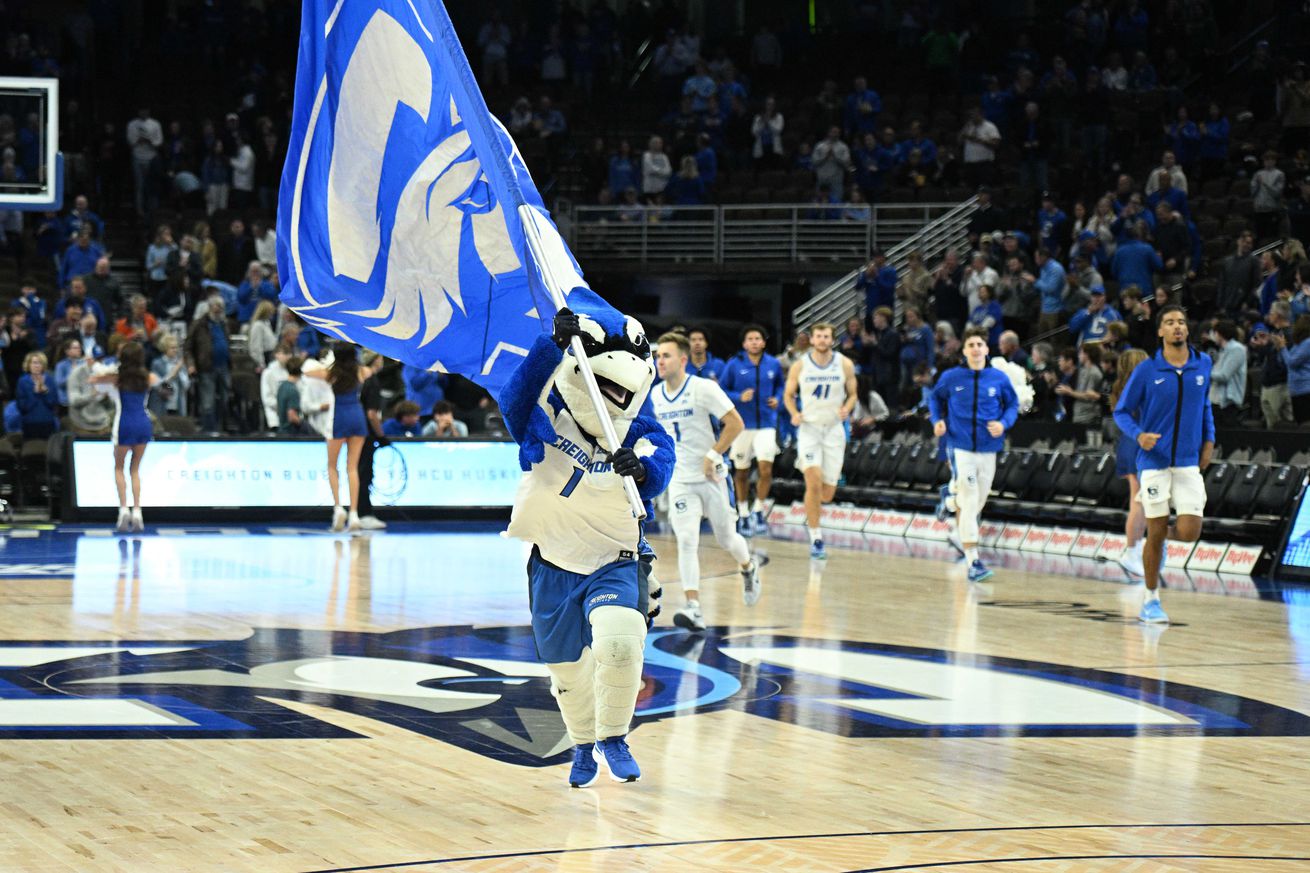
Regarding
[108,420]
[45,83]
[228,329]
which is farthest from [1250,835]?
[228,329]

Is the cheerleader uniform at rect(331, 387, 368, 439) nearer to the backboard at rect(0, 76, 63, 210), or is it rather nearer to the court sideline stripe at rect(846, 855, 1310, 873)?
the backboard at rect(0, 76, 63, 210)

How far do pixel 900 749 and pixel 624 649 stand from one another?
→ 1596 mm

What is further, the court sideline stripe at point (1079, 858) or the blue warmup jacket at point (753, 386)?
the blue warmup jacket at point (753, 386)

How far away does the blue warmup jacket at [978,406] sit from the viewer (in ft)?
50.7

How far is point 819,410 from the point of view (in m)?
17.6

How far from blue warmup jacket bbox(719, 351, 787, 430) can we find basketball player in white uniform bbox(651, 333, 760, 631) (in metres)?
6.70

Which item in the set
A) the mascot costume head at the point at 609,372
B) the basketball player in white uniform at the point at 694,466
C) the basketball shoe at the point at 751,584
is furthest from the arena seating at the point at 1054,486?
the mascot costume head at the point at 609,372

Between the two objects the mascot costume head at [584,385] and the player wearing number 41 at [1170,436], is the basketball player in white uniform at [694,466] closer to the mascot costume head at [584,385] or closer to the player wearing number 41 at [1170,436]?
the player wearing number 41 at [1170,436]

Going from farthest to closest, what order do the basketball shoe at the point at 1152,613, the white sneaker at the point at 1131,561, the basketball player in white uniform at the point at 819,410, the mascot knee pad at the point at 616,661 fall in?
the basketball player in white uniform at the point at 819,410 < the white sneaker at the point at 1131,561 < the basketball shoe at the point at 1152,613 < the mascot knee pad at the point at 616,661

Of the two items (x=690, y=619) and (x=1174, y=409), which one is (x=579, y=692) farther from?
(x=1174, y=409)

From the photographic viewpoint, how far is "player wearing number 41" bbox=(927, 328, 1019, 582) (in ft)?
50.6

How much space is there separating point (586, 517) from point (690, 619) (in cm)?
481

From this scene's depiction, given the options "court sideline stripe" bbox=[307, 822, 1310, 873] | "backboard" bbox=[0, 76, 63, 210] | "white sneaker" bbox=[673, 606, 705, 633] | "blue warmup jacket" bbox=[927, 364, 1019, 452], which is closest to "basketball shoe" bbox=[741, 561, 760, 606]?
"white sneaker" bbox=[673, 606, 705, 633]

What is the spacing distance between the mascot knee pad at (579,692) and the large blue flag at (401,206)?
1.62 m
